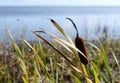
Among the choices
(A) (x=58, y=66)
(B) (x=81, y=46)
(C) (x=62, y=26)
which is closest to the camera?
(B) (x=81, y=46)

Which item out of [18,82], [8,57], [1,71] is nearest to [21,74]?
[18,82]

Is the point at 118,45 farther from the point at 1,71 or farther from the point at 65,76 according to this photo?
the point at 1,71

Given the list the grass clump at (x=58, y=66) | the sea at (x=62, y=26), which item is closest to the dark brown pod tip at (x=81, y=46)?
the grass clump at (x=58, y=66)

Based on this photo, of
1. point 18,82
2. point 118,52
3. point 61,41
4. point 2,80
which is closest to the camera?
point 61,41

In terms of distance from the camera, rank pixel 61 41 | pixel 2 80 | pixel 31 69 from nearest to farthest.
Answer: pixel 61 41 < pixel 2 80 < pixel 31 69

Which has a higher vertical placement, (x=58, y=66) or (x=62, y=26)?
(x=58, y=66)

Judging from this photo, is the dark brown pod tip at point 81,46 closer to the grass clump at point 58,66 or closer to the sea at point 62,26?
the grass clump at point 58,66

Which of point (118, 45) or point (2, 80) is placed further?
point (118, 45)

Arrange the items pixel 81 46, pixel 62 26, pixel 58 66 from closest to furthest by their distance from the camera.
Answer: pixel 81 46 → pixel 58 66 → pixel 62 26

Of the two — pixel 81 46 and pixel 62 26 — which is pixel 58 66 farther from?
pixel 62 26

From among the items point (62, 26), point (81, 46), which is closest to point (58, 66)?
point (81, 46)

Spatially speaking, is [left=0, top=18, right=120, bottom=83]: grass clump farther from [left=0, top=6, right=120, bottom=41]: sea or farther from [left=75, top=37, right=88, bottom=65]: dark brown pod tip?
[left=0, top=6, right=120, bottom=41]: sea
